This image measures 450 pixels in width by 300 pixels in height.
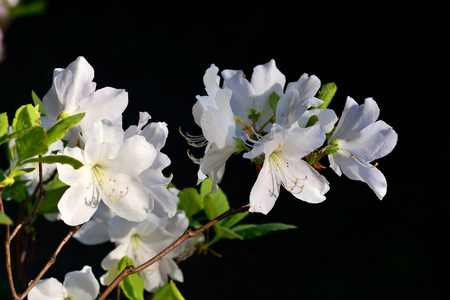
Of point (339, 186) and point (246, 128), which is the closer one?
point (246, 128)

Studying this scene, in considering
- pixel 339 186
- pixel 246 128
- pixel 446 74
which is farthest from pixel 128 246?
pixel 446 74

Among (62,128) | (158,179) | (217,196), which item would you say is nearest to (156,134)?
(158,179)

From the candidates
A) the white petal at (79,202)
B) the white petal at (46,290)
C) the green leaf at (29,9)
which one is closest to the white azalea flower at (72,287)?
the white petal at (46,290)

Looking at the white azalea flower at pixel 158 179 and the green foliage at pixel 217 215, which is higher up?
the white azalea flower at pixel 158 179

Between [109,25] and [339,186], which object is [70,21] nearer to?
[109,25]

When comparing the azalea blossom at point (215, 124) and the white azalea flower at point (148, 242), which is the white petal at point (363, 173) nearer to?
→ the azalea blossom at point (215, 124)

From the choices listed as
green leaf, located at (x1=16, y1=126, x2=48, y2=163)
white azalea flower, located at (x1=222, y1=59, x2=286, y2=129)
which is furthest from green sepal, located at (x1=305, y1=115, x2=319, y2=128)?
green leaf, located at (x1=16, y1=126, x2=48, y2=163)
